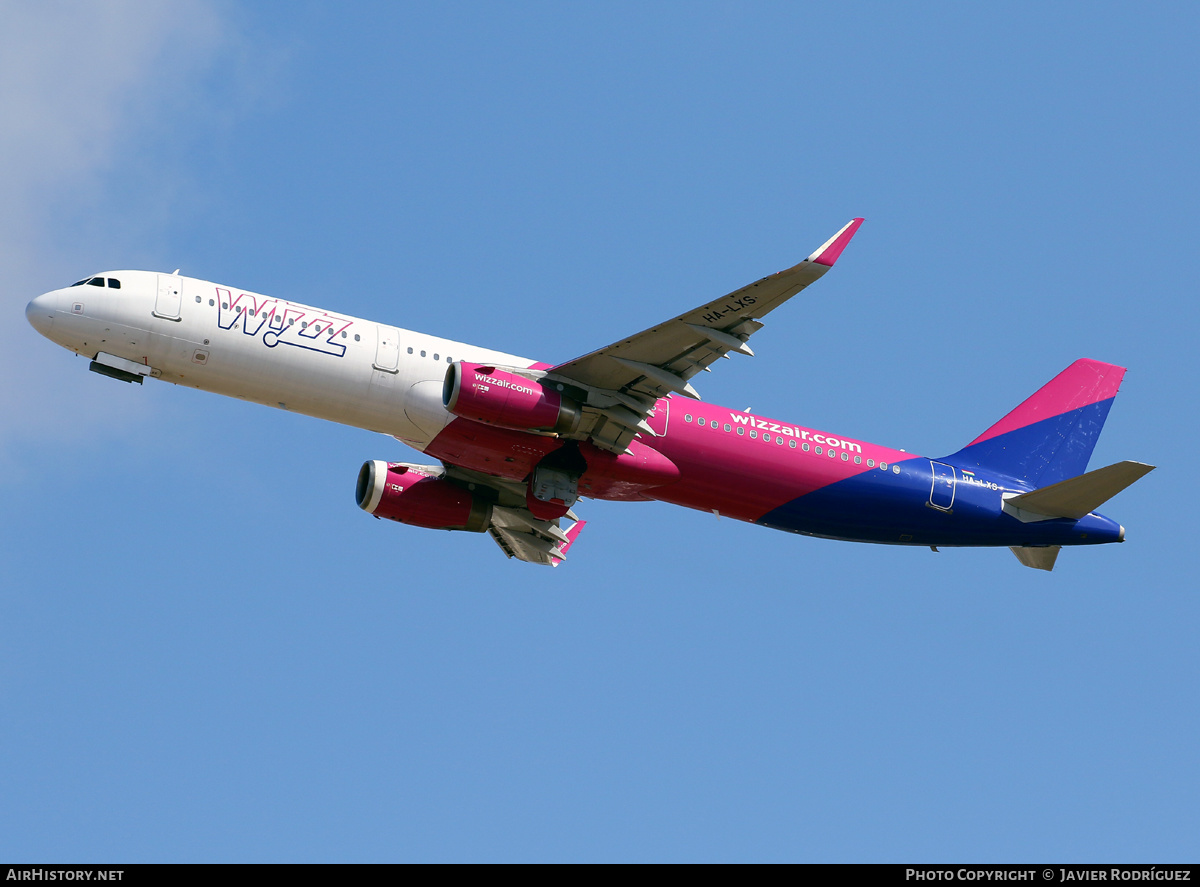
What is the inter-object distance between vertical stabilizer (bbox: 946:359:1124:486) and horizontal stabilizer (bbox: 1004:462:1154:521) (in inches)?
66.5

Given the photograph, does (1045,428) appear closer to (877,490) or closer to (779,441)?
(877,490)

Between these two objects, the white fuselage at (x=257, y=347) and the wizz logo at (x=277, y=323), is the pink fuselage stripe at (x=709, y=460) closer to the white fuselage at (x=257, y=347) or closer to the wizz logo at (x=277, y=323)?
the white fuselage at (x=257, y=347)

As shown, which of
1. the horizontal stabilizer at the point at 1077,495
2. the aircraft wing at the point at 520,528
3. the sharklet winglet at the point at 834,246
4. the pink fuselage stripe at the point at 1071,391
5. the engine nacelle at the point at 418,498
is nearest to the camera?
the sharklet winglet at the point at 834,246

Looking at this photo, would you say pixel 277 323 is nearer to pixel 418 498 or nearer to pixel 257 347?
pixel 257 347

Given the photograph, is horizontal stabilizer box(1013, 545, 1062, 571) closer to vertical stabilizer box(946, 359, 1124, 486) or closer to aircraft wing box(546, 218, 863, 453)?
vertical stabilizer box(946, 359, 1124, 486)

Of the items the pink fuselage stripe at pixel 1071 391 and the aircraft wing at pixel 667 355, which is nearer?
the aircraft wing at pixel 667 355

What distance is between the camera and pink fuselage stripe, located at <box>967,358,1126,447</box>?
141 ft

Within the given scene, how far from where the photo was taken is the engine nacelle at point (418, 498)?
3928 cm

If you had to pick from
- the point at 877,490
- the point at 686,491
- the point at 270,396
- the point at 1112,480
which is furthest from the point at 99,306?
the point at 1112,480

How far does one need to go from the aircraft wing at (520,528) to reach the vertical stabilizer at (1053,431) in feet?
44.2

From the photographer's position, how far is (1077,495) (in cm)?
3872

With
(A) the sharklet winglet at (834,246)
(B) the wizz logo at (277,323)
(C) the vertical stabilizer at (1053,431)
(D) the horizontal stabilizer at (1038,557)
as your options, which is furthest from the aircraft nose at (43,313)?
(D) the horizontal stabilizer at (1038,557)

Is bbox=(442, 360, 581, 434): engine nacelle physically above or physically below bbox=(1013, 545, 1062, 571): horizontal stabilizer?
above

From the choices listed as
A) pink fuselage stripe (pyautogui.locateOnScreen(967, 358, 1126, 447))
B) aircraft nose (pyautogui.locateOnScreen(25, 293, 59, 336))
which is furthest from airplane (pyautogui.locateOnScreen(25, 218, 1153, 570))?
pink fuselage stripe (pyautogui.locateOnScreen(967, 358, 1126, 447))
